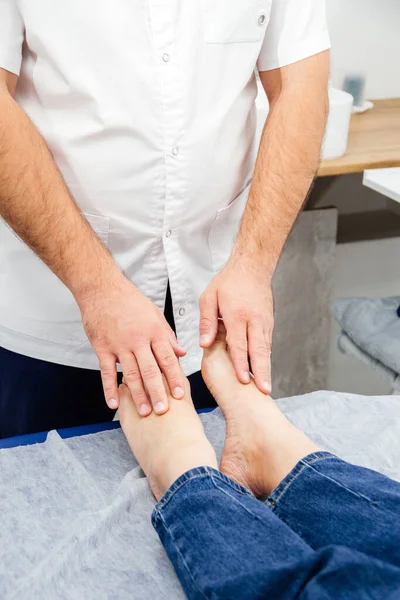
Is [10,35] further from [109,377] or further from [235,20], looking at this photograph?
[109,377]

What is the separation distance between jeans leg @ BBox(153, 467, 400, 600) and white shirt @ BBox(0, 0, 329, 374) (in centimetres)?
48

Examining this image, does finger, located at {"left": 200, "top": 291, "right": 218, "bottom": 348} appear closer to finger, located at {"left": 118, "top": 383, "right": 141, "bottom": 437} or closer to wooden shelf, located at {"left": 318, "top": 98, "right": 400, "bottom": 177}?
finger, located at {"left": 118, "top": 383, "right": 141, "bottom": 437}

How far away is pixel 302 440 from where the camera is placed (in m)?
1.10

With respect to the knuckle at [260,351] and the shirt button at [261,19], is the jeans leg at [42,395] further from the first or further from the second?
the shirt button at [261,19]

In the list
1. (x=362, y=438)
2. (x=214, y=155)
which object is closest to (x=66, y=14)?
(x=214, y=155)

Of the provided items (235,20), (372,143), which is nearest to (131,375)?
(235,20)

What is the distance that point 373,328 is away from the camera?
5.74ft

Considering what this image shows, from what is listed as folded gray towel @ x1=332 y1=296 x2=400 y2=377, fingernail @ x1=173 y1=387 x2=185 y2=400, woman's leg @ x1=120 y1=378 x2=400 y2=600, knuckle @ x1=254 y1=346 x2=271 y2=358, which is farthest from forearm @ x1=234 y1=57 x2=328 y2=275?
folded gray towel @ x1=332 y1=296 x2=400 y2=377

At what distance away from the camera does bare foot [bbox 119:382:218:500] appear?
106 cm

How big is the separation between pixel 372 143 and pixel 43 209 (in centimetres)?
123

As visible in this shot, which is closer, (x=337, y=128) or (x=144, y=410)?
(x=144, y=410)

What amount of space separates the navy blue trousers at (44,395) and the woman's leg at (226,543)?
347 mm

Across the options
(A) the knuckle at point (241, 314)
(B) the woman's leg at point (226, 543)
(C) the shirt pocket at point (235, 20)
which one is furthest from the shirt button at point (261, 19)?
(B) the woman's leg at point (226, 543)

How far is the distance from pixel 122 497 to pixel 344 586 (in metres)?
0.41
